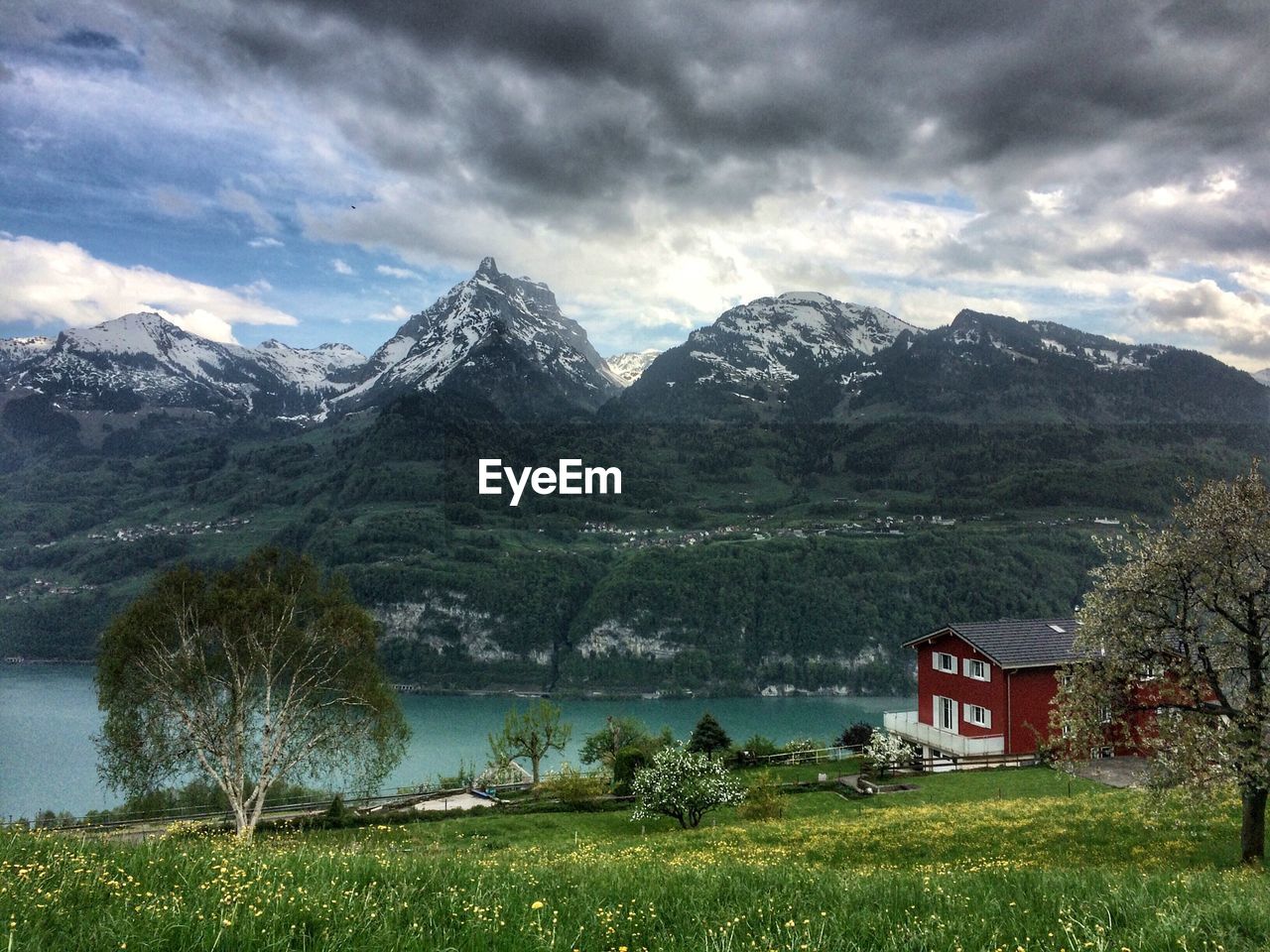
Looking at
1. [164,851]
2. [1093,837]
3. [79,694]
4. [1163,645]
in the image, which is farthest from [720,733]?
[79,694]

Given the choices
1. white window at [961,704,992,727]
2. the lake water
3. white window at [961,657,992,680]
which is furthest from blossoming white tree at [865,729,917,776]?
the lake water

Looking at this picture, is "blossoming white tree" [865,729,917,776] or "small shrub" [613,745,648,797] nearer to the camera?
"blossoming white tree" [865,729,917,776]

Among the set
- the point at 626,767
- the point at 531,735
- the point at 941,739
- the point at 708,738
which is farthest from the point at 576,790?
the point at 941,739

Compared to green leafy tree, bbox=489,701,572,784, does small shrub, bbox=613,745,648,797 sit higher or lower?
higher

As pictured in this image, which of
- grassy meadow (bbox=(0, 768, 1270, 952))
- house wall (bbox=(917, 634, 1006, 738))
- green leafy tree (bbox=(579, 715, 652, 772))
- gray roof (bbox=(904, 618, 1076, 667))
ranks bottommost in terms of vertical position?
green leafy tree (bbox=(579, 715, 652, 772))

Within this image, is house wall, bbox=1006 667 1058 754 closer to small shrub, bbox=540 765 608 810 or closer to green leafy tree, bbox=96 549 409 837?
small shrub, bbox=540 765 608 810

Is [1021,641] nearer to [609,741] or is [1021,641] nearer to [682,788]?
[682,788]

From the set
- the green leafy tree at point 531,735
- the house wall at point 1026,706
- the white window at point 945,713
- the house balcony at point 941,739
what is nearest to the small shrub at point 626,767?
the green leafy tree at point 531,735

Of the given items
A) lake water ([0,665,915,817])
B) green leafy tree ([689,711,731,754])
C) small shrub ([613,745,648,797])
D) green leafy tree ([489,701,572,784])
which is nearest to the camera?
small shrub ([613,745,648,797])
